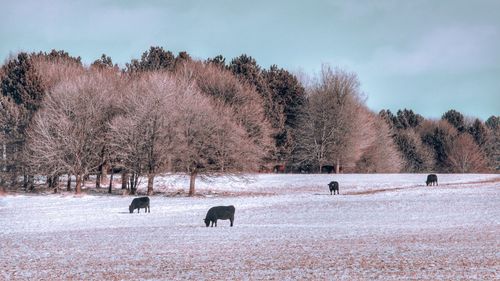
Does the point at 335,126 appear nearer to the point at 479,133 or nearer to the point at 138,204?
the point at 138,204

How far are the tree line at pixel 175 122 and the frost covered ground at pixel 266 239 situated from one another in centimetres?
808

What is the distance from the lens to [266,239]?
27.7 metres

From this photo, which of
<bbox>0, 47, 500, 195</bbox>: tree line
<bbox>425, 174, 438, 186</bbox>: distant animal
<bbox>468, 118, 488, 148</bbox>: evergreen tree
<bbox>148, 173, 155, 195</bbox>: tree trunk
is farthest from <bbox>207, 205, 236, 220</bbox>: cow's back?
<bbox>468, 118, 488, 148</bbox>: evergreen tree

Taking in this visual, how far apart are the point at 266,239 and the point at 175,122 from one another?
36.1m

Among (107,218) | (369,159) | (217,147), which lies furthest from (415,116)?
(107,218)

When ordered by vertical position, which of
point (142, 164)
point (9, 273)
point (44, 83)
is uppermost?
point (44, 83)

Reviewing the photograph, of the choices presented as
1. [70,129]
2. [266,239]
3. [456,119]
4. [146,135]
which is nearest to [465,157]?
[456,119]

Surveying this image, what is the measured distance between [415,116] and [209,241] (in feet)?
383

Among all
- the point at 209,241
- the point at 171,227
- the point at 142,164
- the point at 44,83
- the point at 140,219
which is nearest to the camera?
the point at 209,241

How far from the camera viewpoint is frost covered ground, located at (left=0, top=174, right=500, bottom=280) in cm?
1908

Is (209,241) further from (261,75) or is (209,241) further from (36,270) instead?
(261,75)

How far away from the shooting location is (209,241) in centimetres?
2744

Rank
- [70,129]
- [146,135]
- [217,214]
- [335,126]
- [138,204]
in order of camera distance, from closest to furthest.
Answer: [217,214] → [138,204] → [146,135] → [70,129] → [335,126]

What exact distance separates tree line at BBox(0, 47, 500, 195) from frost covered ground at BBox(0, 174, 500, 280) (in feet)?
26.5
